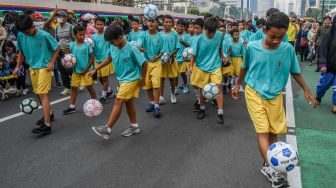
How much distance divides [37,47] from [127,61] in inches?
60.1

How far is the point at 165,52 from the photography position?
6609 mm

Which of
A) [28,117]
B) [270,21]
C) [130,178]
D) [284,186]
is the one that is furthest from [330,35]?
[28,117]

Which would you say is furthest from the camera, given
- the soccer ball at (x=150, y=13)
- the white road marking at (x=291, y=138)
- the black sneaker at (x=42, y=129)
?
the soccer ball at (x=150, y=13)

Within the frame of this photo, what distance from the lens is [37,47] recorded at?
5.14m

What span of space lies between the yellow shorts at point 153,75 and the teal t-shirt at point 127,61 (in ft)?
4.56

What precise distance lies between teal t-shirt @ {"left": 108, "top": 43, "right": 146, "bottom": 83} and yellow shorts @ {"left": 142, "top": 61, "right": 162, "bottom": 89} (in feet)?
4.56

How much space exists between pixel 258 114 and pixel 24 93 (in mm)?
6433

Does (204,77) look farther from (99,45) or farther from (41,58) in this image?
(41,58)

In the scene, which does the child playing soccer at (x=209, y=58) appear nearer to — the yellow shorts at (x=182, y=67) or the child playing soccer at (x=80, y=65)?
the child playing soccer at (x=80, y=65)

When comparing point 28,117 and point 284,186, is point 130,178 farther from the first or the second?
point 28,117

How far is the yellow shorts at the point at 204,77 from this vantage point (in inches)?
231

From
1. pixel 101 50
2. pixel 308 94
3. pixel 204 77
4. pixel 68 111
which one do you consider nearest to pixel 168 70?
pixel 204 77

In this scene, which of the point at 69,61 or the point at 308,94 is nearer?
the point at 308,94

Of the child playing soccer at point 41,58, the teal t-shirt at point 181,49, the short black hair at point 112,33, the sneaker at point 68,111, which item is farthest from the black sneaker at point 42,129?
the teal t-shirt at point 181,49
